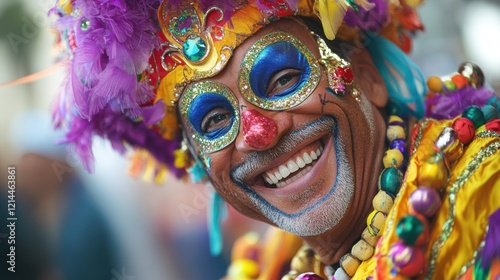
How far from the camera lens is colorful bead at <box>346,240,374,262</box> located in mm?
1959

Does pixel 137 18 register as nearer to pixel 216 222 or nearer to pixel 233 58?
pixel 233 58

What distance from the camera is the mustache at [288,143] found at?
6.54 ft

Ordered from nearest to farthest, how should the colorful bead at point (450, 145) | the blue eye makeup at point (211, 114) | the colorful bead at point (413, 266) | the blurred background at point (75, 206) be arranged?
1. the colorful bead at point (413, 266)
2. the colorful bead at point (450, 145)
3. the blue eye makeup at point (211, 114)
4. the blurred background at point (75, 206)

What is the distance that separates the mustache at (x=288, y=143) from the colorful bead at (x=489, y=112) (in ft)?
1.52

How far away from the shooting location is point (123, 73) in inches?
79.7

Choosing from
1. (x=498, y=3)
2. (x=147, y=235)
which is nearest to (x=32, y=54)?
(x=147, y=235)

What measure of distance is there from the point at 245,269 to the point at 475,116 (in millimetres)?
1152

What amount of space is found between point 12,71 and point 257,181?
2004 mm

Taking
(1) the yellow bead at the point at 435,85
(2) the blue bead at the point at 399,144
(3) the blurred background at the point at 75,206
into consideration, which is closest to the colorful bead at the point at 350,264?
(2) the blue bead at the point at 399,144

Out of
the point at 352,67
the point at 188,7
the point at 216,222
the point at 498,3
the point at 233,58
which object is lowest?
the point at 498,3

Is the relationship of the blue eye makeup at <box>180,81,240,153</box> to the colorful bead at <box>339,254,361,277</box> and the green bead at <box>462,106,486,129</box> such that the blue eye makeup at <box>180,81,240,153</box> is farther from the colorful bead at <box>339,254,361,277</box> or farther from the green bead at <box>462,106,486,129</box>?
the green bead at <box>462,106,486,129</box>

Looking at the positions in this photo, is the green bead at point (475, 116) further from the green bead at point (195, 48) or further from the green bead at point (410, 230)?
the green bead at point (195, 48)

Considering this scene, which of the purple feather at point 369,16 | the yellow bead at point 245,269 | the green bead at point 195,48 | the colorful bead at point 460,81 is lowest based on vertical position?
the yellow bead at point 245,269

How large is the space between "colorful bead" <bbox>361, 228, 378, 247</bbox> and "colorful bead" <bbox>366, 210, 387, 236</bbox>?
0.07ft
